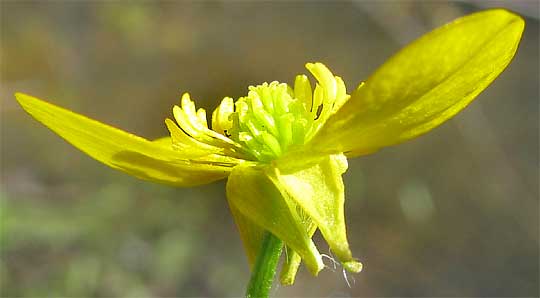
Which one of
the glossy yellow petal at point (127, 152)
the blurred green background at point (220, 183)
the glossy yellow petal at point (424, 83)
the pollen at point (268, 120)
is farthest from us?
the blurred green background at point (220, 183)

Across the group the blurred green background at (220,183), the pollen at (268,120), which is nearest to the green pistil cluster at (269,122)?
the pollen at (268,120)

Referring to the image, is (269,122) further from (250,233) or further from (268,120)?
(250,233)

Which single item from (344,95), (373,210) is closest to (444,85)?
(344,95)

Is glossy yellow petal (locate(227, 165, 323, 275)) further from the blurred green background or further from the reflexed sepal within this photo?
the blurred green background

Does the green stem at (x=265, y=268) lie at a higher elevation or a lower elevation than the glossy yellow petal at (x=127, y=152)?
lower

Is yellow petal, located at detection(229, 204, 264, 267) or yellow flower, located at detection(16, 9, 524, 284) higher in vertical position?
yellow flower, located at detection(16, 9, 524, 284)

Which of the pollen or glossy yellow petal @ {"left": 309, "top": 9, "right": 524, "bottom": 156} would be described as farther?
the pollen

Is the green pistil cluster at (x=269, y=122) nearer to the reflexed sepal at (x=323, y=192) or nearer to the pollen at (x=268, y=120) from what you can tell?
the pollen at (x=268, y=120)

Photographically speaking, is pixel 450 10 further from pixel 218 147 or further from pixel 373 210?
pixel 218 147

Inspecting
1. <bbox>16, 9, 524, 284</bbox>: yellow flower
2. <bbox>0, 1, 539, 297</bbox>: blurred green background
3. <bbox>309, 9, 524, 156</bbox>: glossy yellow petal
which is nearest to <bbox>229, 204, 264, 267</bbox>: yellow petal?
<bbox>16, 9, 524, 284</bbox>: yellow flower
